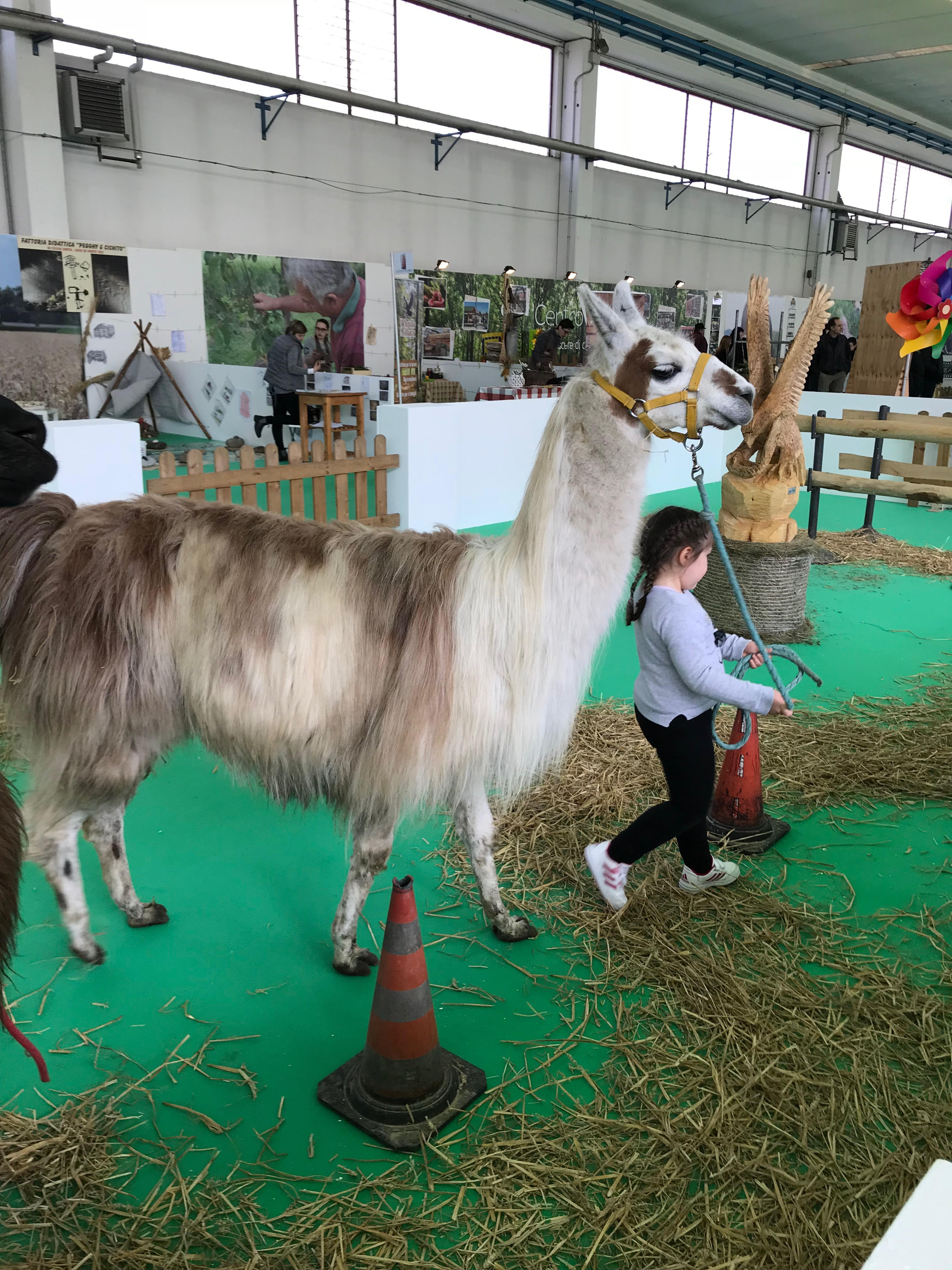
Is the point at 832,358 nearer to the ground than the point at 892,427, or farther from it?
farther from it

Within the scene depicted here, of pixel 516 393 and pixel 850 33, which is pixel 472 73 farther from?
pixel 850 33

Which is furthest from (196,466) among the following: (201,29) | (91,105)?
(201,29)

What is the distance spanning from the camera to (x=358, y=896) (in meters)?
2.36

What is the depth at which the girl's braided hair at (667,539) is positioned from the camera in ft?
7.89

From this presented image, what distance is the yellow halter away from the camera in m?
2.16

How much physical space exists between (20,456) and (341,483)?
4.18 metres

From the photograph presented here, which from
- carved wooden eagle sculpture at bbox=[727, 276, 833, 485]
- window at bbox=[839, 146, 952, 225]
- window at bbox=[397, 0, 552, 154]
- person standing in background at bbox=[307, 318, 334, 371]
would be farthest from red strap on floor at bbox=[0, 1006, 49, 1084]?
window at bbox=[839, 146, 952, 225]

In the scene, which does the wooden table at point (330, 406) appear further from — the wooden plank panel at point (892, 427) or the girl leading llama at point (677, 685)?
the girl leading llama at point (677, 685)

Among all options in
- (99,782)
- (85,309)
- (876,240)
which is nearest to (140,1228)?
(99,782)

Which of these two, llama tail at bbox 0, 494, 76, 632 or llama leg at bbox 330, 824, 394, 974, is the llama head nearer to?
llama leg at bbox 330, 824, 394, 974

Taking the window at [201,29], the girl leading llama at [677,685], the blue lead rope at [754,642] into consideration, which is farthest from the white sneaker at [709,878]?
the window at [201,29]

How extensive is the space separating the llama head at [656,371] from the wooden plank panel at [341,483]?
11.8 feet

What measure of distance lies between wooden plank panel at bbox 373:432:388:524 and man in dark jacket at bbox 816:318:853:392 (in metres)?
8.81

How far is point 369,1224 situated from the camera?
1695mm
